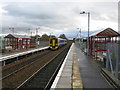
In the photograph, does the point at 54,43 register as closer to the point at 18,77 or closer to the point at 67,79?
the point at 18,77

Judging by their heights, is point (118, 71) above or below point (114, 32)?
below

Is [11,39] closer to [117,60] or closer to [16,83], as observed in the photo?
[16,83]

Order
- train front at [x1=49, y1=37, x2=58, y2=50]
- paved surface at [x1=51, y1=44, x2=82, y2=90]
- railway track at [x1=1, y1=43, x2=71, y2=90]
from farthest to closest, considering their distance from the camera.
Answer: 1. train front at [x1=49, y1=37, x2=58, y2=50]
2. railway track at [x1=1, y1=43, x2=71, y2=90]
3. paved surface at [x1=51, y1=44, x2=82, y2=90]

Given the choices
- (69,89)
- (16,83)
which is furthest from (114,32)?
(16,83)

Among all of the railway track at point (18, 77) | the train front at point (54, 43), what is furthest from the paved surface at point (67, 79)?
the train front at point (54, 43)

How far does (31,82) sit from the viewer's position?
7770 mm

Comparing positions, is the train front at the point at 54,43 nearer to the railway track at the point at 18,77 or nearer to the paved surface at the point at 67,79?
the railway track at the point at 18,77

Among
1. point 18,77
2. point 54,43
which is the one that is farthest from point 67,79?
point 54,43

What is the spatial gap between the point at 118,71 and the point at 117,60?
0.56 m

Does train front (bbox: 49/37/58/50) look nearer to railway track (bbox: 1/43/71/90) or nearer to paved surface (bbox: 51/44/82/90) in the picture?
railway track (bbox: 1/43/71/90)

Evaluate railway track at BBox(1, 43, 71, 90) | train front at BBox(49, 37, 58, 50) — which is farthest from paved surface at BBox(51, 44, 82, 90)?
train front at BBox(49, 37, 58, 50)

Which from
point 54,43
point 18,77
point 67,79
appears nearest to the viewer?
point 67,79

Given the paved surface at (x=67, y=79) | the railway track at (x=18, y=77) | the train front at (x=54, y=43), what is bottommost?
the railway track at (x=18, y=77)

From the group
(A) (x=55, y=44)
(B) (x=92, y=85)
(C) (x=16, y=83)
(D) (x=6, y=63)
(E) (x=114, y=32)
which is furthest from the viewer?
(A) (x=55, y=44)
